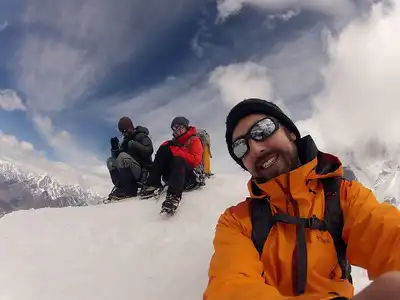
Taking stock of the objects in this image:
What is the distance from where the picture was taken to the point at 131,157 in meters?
8.88

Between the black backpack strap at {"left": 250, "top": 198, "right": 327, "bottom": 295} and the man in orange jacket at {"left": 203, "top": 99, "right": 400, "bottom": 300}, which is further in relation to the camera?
the black backpack strap at {"left": 250, "top": 198, "right": 327, "bottom": 295}

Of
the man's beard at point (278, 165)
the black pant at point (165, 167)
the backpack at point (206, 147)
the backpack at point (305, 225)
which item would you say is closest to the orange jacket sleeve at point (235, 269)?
the backpack at point (305, 225)

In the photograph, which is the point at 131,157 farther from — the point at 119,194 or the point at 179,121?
the point at 179,121

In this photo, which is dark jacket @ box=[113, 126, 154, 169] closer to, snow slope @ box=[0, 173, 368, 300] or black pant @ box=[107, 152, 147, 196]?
black pant @ box=[107, 152, 147, 196]

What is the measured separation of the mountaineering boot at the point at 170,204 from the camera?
6.43 m

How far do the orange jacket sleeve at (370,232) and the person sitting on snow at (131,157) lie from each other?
6745 millimetres

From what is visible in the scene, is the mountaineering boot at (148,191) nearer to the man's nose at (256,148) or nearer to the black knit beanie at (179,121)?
the black knit beanie at (179,121)

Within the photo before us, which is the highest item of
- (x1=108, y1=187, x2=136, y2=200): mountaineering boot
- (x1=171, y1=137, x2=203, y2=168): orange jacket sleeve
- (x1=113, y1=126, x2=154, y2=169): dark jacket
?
(x1=113, y1=126, x2=154, y2=169): dark jacket

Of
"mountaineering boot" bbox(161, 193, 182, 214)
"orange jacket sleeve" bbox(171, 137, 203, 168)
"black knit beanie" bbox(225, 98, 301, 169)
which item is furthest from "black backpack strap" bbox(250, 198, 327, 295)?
"orange jacket sleeve" bbox(171, 137, 203, 168)

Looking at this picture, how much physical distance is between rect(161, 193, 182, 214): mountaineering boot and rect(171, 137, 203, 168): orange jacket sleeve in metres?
0.98

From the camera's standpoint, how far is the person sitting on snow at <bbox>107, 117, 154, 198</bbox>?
878 cm

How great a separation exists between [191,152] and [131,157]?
1.89 metres

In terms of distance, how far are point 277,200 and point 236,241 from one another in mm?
435

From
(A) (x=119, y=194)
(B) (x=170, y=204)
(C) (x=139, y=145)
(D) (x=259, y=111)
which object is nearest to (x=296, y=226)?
(D) (x=259, y=111)
